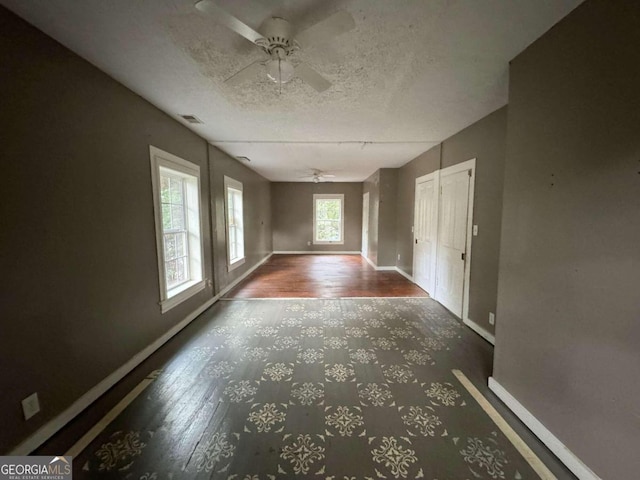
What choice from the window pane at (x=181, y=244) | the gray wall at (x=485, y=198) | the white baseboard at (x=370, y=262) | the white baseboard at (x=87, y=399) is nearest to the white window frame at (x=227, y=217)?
the window pane at (x=181, y=244)

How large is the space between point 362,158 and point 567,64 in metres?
3.62

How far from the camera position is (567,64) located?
139 cm

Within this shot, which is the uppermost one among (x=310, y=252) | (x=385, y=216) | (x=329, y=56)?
(x=329, y=56)

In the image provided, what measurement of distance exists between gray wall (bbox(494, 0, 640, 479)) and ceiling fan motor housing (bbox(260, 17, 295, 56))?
60.3 inches

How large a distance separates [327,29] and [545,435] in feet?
8.54

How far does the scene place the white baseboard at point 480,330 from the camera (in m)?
2.70

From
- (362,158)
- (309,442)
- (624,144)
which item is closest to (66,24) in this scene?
(309,442)

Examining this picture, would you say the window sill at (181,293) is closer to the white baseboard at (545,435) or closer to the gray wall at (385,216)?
the white baseboard at (545,435)

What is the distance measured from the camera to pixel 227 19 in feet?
3.91

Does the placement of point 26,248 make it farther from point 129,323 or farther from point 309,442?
point 309,442

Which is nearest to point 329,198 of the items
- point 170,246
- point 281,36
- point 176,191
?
point 176,191

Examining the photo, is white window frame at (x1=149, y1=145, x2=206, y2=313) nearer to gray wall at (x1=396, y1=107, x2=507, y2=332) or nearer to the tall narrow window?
the tall narrow window

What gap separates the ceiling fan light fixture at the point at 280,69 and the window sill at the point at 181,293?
248cm

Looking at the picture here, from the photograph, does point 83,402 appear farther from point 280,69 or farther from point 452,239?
point 452,239
